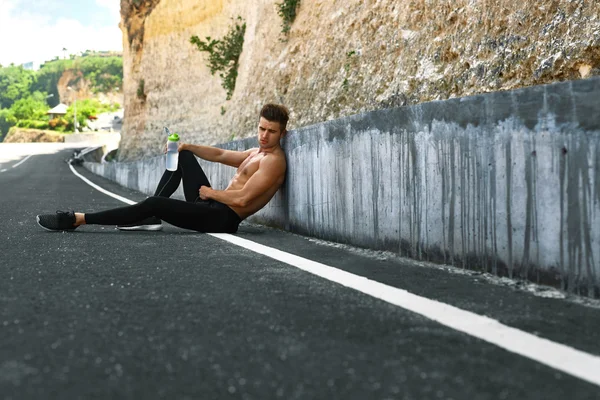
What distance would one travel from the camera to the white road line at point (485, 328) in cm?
265

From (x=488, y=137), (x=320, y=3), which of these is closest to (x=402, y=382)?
(x=488, y=137)

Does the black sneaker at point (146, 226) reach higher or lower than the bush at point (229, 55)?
lower

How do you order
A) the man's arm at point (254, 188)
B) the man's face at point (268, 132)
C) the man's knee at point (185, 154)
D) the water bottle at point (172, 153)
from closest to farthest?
the man's arm at point (254, 188), the man's face at point (268, 132), the water bottle at point (172, 153), the man's knee at point (185, 154)

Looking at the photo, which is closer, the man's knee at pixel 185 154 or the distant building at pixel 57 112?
the man's knee at pixel 185 154

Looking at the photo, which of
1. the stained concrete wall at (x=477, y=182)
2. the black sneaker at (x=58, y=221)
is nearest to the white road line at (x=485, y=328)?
the stained concrete wall at (x=477, y=182)

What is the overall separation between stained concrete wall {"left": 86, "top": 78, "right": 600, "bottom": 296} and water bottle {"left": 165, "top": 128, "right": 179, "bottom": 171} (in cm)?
167

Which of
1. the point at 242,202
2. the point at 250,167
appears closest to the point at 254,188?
the point at 242,202

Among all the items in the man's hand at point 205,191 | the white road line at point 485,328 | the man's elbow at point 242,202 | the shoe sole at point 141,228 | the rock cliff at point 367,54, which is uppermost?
the rock cliff at point 367,54

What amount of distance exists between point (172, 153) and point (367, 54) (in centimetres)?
999

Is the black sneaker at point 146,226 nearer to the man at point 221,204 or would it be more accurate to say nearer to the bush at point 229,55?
the man at point 221,204

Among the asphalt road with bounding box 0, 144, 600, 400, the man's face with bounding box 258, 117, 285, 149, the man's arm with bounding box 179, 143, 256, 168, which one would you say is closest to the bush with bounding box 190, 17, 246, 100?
the man's arm with bounding box 179, 143, 256, 168

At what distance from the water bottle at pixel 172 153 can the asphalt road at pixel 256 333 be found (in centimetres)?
288

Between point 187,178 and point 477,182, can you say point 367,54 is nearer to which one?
point 187,178

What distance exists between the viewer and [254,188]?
7590mm
